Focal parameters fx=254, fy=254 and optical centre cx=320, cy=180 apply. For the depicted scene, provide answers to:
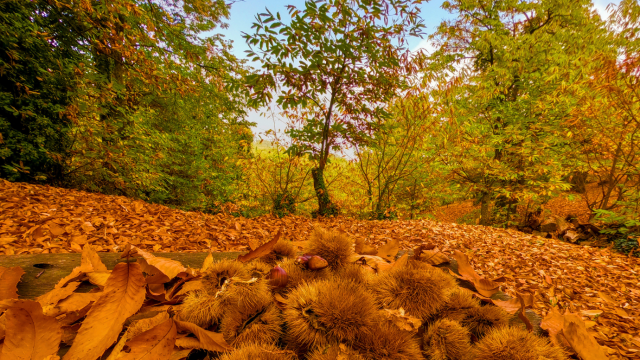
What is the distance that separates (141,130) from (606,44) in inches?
496

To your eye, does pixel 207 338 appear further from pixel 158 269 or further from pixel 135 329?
pixel 158 269

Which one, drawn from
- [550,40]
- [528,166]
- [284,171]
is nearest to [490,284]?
[284,171]

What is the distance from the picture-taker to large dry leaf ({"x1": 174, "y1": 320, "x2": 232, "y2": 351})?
14.8 inches

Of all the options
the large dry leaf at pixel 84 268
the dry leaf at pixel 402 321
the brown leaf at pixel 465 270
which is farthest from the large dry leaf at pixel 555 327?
the large dry leaf at pixel 84 268

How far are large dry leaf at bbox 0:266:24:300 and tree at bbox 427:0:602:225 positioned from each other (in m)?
5.87

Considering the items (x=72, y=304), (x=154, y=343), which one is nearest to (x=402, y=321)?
(x=154, y=343)

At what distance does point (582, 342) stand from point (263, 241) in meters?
2.01

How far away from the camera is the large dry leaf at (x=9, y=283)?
1.74 ft

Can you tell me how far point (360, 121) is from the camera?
4.73 metres

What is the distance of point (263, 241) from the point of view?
7.26 ft

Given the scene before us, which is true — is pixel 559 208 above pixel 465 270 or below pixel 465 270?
below

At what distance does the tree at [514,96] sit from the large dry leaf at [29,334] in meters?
5.88

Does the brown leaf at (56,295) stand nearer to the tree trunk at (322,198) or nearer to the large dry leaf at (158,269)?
the large dry leaf at (158,269)

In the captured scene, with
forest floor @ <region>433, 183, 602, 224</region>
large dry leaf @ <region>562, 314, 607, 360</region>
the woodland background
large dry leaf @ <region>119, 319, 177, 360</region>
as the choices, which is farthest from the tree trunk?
forest floor @ <region>433, 183, 602, 224</region>
